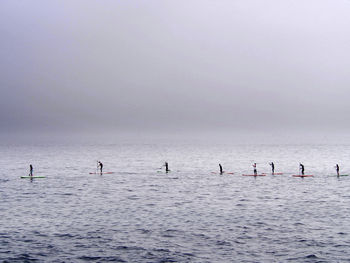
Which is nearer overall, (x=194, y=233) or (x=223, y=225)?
(x=194, y=233)

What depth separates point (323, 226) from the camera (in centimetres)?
3969

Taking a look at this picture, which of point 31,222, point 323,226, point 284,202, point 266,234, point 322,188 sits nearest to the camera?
point 266,234

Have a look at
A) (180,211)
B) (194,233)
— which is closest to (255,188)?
(180,211)

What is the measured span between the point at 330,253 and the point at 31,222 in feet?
98.2

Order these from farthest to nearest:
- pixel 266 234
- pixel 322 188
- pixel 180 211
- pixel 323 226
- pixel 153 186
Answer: pixel 153 186 < pixel 322 188 < pixel 180 211 < pixel 323 226 < pixel 266 234

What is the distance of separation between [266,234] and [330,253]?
20.9ft

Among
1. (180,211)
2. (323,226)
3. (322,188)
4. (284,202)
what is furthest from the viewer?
(322,188)

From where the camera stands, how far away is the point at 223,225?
4056 centimetres

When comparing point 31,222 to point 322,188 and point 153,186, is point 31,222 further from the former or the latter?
point 322,188

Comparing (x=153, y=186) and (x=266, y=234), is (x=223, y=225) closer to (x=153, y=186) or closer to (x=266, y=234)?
(x=266, y=234)

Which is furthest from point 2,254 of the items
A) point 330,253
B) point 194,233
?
point 330,253

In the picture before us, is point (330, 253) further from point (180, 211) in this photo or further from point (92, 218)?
point (92, 218)

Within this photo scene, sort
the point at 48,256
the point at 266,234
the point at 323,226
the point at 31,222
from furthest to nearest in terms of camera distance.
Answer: the point at 31,222 → the point at 323,226 → the point at 266,234 → the point at 48,256

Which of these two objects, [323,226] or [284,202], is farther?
[284,202]
